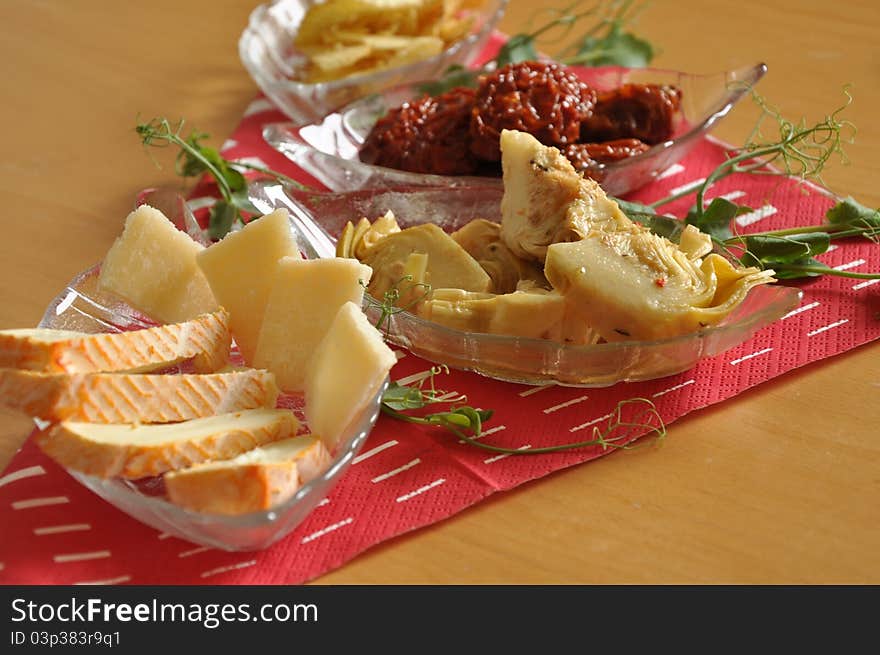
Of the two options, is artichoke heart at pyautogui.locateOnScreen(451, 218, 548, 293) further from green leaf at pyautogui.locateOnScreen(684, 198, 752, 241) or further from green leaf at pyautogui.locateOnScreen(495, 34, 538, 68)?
green leaf at pyautogui.locateOnScreen(495, 34, 538, 68)

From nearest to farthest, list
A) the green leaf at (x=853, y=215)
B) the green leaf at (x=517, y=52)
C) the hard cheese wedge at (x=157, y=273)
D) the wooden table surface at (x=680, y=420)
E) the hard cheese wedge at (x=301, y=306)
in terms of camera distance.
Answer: the wooden table surface at (x=680, y=420), the hard cheese wedge at (x=301, y=306), the hard cheese wedge at (x=157, y=273), the green leaf at (x=853, y=215), the green leaf at (x=517, y=52)

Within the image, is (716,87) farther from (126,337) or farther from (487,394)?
(126,337)

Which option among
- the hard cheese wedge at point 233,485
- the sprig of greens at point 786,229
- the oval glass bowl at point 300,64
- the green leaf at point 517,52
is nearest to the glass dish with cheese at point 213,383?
the hard cheese wedge at point 233,485

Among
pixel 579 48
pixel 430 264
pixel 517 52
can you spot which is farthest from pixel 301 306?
pixel 579 48

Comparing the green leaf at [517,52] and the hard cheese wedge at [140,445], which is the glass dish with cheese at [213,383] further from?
the green leaf at [517,52]

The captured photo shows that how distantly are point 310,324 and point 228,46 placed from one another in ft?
3.91

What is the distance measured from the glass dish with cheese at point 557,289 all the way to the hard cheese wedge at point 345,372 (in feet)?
0.62

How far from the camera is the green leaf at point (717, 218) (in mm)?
1673

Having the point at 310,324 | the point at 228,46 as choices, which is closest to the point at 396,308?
the point at 310,324

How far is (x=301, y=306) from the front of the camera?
52.1 inches

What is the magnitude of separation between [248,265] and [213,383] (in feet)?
0.67

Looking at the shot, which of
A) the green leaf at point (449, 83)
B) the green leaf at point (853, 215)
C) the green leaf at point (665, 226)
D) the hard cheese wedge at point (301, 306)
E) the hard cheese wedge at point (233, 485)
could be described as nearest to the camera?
the hard cheese wedge at point (233, 485)

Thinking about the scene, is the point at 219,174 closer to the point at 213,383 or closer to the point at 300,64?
the point at 300,64

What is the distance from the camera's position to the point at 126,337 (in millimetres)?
1253
